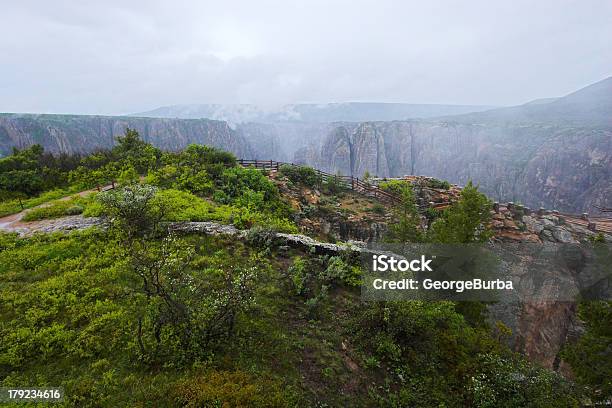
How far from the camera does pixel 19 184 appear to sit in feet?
56.4

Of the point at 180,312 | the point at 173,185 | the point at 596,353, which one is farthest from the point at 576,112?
the point at 180,312

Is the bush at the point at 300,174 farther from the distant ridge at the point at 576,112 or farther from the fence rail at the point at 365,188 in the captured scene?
the distant ridge at the point at 576,112

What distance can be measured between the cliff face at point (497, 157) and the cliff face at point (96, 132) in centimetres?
4115

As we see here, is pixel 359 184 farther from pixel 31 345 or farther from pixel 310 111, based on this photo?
pixel 310 111

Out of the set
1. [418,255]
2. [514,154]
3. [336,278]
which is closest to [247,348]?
[336,278]

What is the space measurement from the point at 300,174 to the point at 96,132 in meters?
89.7

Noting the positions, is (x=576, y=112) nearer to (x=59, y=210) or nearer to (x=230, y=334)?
(x=230, y=334)

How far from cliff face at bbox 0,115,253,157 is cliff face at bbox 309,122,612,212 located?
41147 millimetres

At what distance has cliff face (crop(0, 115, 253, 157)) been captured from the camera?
75.6 metres

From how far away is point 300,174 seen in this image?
2791 centimetres

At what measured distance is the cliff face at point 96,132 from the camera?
75562 millimetres

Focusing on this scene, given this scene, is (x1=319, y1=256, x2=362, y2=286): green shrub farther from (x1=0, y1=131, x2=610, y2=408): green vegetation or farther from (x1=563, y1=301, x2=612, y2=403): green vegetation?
(x1=563, y1=301, x2=612, y2=403): green vegetation

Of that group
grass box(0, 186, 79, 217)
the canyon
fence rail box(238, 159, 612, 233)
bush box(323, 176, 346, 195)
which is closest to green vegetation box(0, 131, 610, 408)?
grass box(0, 186, 79, 217)

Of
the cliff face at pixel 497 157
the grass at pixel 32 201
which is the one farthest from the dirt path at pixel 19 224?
the cliff face at pixel 497 157
